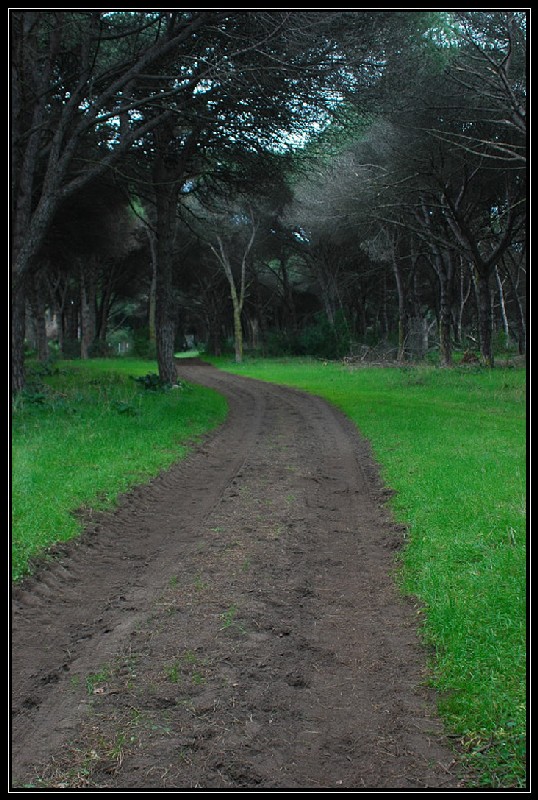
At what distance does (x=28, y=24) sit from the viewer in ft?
18.6

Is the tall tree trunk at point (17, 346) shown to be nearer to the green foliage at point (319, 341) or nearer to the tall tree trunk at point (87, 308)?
the green foliage at point (319, 341)

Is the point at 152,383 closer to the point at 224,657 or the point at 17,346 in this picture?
the point at 17,346

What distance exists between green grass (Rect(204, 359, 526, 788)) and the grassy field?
1cm

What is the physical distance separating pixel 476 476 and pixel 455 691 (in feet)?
6.26

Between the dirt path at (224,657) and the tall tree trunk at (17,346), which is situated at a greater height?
the tall tree trunk at (17,346)

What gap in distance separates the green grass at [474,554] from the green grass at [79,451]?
2.30 m

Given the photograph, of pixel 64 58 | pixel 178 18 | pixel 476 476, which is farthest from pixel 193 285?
pixel 476 476

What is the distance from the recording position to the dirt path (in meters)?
2.60

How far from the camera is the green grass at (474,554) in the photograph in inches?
106

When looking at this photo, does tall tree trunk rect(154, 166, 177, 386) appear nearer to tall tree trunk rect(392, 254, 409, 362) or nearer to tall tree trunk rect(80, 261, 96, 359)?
tall tree trunk rect(392, 254, 409, 362)

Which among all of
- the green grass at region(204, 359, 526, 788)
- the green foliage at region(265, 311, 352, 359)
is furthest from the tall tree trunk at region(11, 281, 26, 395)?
the green foliage at region(265, 311, 352, 359)

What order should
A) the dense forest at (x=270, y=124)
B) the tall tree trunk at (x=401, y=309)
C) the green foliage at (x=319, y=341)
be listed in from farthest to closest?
1. the green foliage at (x=319, y=341)
2. the tall tree trunk at (x=401, y=309)
3. the dense forest at (x=270, y=124)

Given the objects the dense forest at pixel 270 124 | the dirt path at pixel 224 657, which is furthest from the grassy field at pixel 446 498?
the dense forest at pixel 270 124
